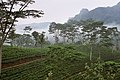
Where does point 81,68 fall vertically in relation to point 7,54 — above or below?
below

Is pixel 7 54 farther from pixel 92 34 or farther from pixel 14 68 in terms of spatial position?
pixel 92 34

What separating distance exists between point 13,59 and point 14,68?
435cm

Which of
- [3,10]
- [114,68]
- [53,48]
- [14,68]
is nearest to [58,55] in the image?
[53,48]

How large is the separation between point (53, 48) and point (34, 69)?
14133mm

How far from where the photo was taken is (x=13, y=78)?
97.2ft

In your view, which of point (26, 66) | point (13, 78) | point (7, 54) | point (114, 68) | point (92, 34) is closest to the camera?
point (114, 68)

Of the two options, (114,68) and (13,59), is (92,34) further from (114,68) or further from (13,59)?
(114,68)

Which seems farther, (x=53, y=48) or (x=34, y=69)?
(x=34, y=69)

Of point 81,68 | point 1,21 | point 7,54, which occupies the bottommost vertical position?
point 81,68

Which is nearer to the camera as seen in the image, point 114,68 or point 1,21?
point 114,68

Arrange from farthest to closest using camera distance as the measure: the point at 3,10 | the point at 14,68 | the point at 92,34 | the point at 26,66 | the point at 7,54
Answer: the point at 92,34
the point at 7,54
the point at 26,66
the point at 14,68
the point at 3,10

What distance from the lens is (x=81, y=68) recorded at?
1730 inches

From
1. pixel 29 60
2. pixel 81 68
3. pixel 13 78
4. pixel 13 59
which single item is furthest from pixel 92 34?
pixel 13 78

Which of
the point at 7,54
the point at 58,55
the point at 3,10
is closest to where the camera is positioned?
the point at 58,55
